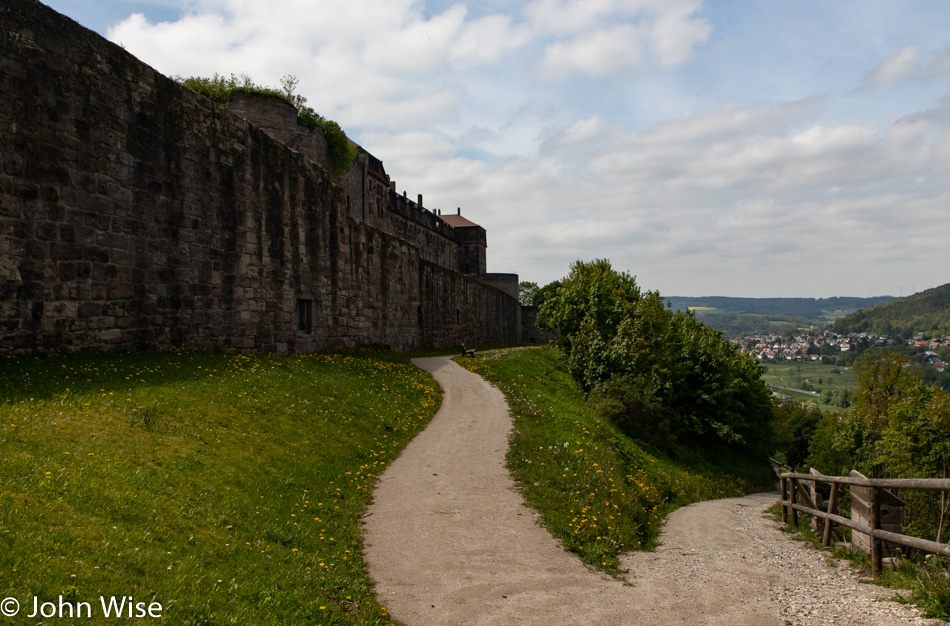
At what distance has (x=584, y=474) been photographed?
11.9 metres

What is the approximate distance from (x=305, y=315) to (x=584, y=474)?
12.1m

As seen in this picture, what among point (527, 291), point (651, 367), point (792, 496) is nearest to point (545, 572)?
point (792, 496)

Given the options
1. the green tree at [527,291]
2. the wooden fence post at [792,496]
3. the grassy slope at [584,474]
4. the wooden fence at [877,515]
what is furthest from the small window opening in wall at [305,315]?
the green tree at [527,291]

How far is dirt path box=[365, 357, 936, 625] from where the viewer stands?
6.20 meters

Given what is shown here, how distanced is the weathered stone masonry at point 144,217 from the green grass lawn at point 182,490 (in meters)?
1.42

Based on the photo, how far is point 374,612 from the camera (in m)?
5.85

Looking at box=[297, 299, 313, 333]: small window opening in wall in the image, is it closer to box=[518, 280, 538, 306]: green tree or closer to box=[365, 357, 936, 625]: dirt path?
box=[365, 357, 936, 625]: dirt path

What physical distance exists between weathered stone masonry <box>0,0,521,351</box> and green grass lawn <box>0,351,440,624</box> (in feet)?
4.66

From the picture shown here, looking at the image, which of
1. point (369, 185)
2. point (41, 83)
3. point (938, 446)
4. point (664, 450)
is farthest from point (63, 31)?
point (938, 446)

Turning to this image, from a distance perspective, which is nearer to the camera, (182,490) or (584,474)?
(182,490)

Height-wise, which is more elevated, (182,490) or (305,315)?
(305,315)

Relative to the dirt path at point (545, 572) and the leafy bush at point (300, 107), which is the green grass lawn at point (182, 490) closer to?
the dirt path at point (545, 572)

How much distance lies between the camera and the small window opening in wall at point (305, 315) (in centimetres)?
1988

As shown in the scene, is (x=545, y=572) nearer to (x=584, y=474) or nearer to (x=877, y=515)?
(x=877, y=515)
